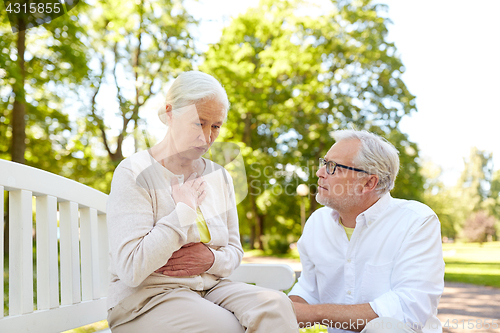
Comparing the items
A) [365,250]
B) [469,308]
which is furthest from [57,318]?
[469,308]

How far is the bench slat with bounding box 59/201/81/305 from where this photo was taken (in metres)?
1.78

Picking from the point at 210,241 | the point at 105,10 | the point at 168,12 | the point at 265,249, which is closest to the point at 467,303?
the point at 210,241

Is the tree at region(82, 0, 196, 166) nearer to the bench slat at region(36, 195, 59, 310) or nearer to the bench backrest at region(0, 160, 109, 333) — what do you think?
the bench backrest at region(0, 160, 109, 333)

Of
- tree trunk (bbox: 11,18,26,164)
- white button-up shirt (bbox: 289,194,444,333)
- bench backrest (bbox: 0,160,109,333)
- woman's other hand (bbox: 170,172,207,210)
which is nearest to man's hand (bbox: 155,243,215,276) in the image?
woman's other hand (bbox: 170,172,207,210)

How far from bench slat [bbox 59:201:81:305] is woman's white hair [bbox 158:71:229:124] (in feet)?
2.15

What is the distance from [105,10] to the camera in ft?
35.0

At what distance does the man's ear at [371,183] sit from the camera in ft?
7.00

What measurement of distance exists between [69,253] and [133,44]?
33.3ft

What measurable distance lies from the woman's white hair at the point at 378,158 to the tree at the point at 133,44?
861cm

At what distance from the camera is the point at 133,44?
11.1 m

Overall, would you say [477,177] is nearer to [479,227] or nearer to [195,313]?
[479,227]

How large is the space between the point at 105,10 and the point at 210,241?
413 inches

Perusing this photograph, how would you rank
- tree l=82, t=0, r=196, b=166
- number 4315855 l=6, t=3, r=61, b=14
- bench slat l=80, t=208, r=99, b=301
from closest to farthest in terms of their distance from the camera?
bench slat l=80, t=208, r=99, b=301 < number 4315855 l=6, t=3, r=61, b=14 < tree l=82, t=0, r=196, b=166

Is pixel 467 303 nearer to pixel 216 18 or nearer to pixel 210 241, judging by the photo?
pixel 210 241
